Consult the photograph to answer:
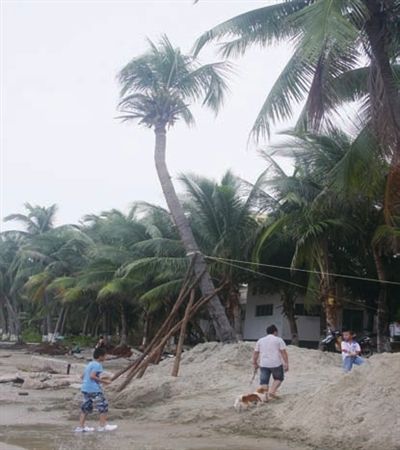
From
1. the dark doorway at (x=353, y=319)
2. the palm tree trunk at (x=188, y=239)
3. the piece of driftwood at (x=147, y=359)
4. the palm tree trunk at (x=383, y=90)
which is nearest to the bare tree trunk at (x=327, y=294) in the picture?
the palm tree trunk at (x=188, y=239)

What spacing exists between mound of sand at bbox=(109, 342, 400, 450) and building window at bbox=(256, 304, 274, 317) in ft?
44.1

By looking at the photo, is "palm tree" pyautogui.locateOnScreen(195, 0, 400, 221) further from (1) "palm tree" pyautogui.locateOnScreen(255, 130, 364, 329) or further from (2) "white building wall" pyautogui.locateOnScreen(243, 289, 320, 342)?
(2) "white building wall" pyautogui.locateOnScreen(243, 289, 320, 342)

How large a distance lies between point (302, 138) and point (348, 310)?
12.4 m

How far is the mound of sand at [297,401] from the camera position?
349 inches

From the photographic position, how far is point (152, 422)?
38.4 feet

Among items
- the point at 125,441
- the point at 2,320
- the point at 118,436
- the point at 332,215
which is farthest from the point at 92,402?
the point at 2,320

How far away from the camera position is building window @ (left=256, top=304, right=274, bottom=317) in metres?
30.8

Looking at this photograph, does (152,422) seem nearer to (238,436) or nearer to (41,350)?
(238,436)

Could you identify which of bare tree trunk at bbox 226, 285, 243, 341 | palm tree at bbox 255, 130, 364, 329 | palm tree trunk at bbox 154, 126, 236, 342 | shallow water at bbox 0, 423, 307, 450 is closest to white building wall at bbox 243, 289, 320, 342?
bare tree trunk at bbox 226, 285, 243, 341

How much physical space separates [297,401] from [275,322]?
19.4 m

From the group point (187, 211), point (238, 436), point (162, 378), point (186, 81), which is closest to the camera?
point (238, 436)

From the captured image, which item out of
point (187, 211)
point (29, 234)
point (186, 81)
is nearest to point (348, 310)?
point (187, 211)

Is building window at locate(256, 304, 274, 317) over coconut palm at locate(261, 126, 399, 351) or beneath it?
beneath

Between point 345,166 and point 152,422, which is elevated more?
point 345,166
